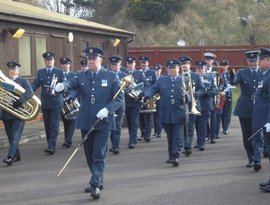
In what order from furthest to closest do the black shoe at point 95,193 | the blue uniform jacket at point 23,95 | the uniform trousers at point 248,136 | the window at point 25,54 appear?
the window at point 25,54 → the blue uniform jacket at point 23,95 → the uniform trousers at point 248,136 → the black shoe at point 95,193

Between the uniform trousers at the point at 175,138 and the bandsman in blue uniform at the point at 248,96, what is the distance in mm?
1075

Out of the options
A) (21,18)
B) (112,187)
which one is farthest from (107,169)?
(21,18)

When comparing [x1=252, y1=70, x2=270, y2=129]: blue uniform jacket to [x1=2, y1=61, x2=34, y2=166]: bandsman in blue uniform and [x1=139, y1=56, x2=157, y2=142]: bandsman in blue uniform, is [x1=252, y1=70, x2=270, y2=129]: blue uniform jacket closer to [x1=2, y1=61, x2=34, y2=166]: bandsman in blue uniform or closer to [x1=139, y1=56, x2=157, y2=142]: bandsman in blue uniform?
[x1=2, y1=61, x2=34, y2=166]: bandsman in blue uniform

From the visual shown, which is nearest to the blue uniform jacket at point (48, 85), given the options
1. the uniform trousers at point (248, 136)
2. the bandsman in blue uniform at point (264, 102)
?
the uniform trousers at point (248, 136)

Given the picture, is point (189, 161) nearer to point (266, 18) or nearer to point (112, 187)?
point (112, 187)

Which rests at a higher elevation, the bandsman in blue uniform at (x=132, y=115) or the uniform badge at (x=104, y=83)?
the uniform badge at (x=104, y=83)

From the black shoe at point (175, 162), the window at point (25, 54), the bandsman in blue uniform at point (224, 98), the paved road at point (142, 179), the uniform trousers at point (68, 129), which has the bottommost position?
the paved road at point (142, 179)

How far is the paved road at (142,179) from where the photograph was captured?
23.3 ft

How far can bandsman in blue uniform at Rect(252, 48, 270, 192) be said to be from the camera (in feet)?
24.5

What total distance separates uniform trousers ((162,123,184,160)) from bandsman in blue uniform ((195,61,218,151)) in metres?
1.73

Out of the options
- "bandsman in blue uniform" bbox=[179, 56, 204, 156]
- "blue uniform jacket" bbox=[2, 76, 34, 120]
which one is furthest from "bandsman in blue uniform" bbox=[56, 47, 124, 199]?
"bandsman in blue uniform" bbox=[179, 56, 204, 156]

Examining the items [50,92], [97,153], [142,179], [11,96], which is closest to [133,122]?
[50,92]

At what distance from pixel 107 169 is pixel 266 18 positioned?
42163 mm

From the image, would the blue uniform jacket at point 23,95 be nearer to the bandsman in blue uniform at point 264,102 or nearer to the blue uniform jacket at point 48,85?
the blue uniform jacket at point 48,85
